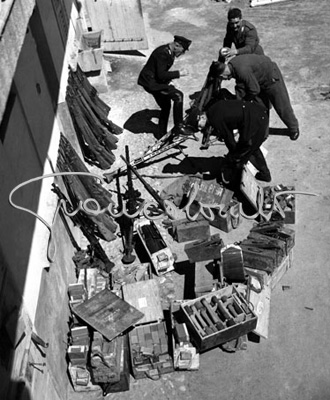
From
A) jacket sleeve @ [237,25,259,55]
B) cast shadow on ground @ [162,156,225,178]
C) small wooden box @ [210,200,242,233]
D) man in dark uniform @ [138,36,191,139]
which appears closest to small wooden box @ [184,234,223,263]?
small wooden box @ [210,200,242,233]

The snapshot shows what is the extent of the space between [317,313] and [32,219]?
4.15 m

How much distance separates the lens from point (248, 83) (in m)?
9.39

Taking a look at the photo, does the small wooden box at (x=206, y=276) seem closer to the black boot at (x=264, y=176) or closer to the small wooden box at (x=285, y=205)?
the small wooden box at (x=285, y=205)

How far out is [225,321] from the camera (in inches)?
260

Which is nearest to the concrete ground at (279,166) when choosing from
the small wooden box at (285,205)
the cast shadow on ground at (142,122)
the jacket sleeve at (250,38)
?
the cast shadow on ground at (142,122)

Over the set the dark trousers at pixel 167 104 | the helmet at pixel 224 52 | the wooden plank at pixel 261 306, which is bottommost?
the wooden plank at pixel 261 306

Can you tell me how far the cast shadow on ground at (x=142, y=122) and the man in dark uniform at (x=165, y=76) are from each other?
66 centimetres

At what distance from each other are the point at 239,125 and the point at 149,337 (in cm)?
372

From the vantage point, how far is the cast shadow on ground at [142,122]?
37.0 feet

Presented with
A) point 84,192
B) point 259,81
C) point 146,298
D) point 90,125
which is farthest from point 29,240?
point 259,81

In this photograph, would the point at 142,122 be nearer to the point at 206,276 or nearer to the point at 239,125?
the point at 239,125

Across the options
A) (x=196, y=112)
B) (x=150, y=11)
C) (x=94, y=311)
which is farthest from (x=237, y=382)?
(x=150, y=11)

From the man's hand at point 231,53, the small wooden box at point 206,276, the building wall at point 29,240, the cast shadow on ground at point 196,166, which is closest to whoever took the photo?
the building wall at point 29,240

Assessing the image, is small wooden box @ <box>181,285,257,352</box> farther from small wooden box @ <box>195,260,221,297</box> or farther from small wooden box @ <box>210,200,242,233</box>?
small wooden box @ <box>210,200,242,233</box>
